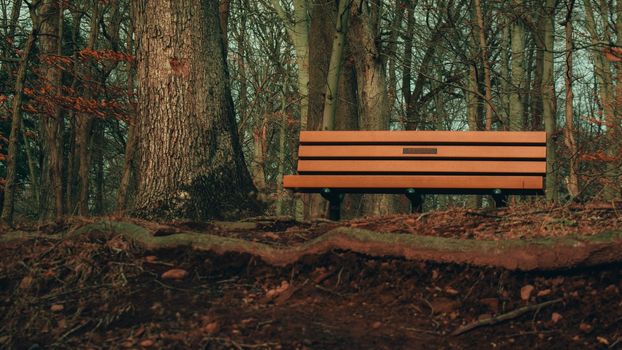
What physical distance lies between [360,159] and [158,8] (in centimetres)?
225

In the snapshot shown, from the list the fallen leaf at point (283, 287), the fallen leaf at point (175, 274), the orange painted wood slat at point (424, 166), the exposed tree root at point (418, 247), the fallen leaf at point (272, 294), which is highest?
the orange painted wood slat at point (424, 166)

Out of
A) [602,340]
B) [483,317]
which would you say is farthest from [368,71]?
[602,340]

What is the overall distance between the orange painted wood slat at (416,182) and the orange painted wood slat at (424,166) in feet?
0.18

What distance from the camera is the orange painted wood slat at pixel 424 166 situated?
255 inches

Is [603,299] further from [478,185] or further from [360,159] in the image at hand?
[360,159]

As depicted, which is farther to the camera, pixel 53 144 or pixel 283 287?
pixel 53 144

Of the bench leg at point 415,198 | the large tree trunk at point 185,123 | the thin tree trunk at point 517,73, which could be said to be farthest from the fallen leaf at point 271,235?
the thin tree trunk at point 517,73

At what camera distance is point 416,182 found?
21.7 ft

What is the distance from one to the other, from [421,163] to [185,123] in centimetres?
210

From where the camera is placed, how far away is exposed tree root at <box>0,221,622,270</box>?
3.89 metres

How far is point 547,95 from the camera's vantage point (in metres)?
9.87

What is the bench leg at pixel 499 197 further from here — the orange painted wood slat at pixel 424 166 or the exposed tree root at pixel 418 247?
Result: the exposed tree root at pixel 418 247

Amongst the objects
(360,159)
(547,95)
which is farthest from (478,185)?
(547,95)

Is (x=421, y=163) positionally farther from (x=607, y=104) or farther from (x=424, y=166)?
(x=607, y=104)
